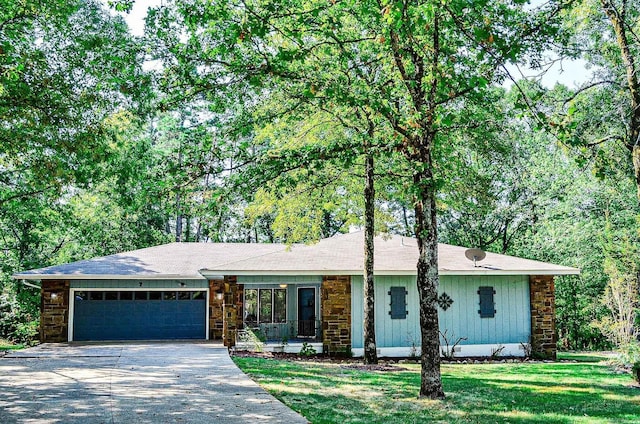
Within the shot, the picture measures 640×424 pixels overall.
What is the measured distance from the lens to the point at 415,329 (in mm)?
16766

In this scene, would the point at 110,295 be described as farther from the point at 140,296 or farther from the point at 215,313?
the point at 215,313

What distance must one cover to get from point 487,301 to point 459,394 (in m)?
8.42

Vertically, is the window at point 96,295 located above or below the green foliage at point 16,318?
above

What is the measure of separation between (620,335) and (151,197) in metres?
11.2

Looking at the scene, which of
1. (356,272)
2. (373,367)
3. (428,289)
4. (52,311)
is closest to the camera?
(428,289)

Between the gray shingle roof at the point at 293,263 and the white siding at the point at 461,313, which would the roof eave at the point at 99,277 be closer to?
the gray shingle roof at the point at 293,263

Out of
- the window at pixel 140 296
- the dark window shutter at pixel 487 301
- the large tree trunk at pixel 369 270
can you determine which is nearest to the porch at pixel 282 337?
the large tree trunk at pixel 369 270

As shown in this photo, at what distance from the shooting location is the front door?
779 inches

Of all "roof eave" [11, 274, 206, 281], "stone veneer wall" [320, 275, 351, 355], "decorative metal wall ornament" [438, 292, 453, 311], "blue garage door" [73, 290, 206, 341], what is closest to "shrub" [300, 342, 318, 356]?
"stone veneer wall" [320, 275, 351, 355]

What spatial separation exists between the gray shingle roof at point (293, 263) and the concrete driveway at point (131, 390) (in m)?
3.30

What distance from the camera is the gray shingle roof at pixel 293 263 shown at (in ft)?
53.0

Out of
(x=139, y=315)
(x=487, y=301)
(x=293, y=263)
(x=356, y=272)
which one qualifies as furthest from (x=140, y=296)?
(x=487, y=301)

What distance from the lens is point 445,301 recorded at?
17016 mm

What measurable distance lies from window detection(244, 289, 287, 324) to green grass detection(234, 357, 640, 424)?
7316 mm
